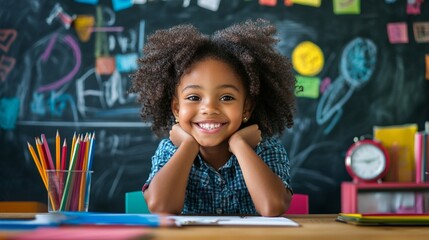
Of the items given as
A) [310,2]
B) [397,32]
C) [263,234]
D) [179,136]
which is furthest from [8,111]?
[263,234]

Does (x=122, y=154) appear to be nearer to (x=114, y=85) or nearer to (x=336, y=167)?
(x=114, y=85)

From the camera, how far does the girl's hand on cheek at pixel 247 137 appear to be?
1.59 meters

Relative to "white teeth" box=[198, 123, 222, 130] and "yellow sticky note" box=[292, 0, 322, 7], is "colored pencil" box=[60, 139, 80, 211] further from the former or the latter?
"yellow sticky note" box=[292, 0, 322, 7]

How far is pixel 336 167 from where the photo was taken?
3.55 m

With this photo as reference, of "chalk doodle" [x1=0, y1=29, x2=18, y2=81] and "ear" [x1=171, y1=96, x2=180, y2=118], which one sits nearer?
"ear" [x1=171, y1=96, x2=180, y2=118]

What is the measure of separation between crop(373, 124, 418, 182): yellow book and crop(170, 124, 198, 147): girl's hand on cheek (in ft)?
6.97

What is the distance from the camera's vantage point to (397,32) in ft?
11.9

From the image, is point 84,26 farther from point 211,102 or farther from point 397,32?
point 211,102

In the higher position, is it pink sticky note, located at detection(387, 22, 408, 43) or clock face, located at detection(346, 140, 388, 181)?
pink sticky note, located at detection(387, 22, 408, 43)

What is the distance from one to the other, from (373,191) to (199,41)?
2.08 m

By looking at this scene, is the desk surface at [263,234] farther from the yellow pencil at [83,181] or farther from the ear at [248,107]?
the ear at [248,107]

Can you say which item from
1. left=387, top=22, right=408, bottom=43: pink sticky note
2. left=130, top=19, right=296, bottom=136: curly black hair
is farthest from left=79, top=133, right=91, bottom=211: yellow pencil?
left=387, top=22, right=408, bottom=43: pink sticky note

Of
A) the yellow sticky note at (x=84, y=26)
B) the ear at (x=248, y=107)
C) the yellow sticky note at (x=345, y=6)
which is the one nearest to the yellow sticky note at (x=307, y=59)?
the yellow sticky note at (x=345, y=6)

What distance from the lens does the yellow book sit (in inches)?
136
